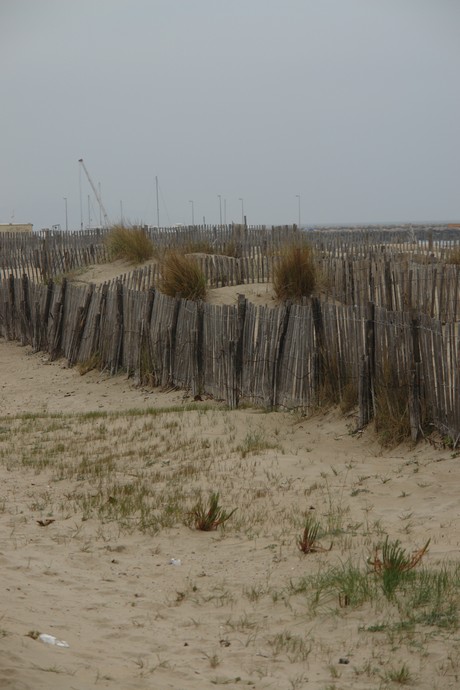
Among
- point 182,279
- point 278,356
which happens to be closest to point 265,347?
point 278,356

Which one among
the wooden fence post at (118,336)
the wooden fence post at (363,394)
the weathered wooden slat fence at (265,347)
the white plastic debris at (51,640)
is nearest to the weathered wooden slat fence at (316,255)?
the weathered wooden slat fence at (265,347)

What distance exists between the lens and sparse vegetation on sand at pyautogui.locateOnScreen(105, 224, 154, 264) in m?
20.6

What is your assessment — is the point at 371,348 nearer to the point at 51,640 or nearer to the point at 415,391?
the point at 415,391

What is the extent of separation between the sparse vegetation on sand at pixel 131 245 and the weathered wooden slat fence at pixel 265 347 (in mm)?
4257

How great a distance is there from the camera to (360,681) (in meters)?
3.86

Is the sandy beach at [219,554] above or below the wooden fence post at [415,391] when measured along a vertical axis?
below

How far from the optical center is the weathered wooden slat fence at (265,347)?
7.53 meters

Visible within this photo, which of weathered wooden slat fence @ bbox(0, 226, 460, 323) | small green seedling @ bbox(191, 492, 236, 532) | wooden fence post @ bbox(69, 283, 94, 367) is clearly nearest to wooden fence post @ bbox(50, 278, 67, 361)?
wooden fence post @ bbox(69, 283, 94, 367)

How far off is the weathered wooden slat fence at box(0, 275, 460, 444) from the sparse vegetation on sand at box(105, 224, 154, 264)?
4257 millimetres

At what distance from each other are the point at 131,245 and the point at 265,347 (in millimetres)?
11011

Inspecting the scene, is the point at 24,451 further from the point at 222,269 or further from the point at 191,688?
the point at 222,269

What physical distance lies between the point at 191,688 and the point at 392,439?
14.3ft

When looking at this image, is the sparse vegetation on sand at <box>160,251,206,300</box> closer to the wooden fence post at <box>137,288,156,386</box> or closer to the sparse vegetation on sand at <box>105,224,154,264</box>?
the wooden fence post at <box>137,288,156,386</box>

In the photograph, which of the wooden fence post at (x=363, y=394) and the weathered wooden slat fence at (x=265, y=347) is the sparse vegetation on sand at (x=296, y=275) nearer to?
the weathered wooden slat fence at (x=265, y=347)
